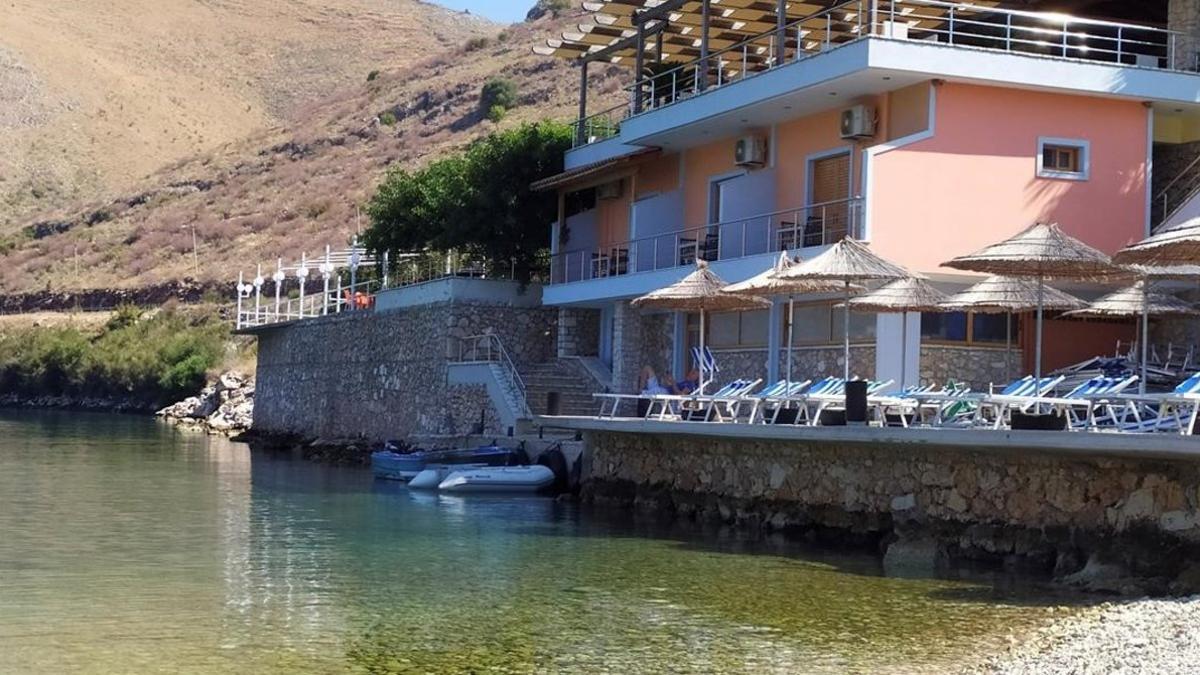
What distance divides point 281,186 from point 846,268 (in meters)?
74.1

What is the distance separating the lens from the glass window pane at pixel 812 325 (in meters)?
27.6

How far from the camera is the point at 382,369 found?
42.9m

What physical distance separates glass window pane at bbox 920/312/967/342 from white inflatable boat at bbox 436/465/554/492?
26.3ft

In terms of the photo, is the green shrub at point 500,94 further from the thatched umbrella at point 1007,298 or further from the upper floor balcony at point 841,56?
the thatched umbrella at point 1007,298

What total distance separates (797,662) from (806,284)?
33.3ft

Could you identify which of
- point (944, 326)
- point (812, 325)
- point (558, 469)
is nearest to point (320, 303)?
point (558, 469)

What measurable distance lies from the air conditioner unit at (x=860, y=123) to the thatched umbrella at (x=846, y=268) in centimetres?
464

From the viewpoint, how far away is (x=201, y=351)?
222 feet

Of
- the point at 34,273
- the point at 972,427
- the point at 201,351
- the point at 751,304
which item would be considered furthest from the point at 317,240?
the point at 972,427

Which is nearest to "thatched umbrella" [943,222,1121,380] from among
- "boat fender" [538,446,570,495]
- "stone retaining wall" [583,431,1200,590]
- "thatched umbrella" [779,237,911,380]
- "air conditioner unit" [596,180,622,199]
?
"stone retaining wall" [583,431,1200,590]

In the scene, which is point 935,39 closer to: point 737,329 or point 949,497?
point 737,329

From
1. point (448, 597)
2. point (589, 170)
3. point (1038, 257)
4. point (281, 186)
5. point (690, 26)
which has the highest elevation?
point (281, 186)

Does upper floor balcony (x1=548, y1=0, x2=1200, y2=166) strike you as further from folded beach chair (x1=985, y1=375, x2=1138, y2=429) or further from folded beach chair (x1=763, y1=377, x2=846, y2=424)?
folded beach chair (x1=985, y1=375, x2=1138, y2=429)

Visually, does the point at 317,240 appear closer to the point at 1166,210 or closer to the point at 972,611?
the point at 1166,210
